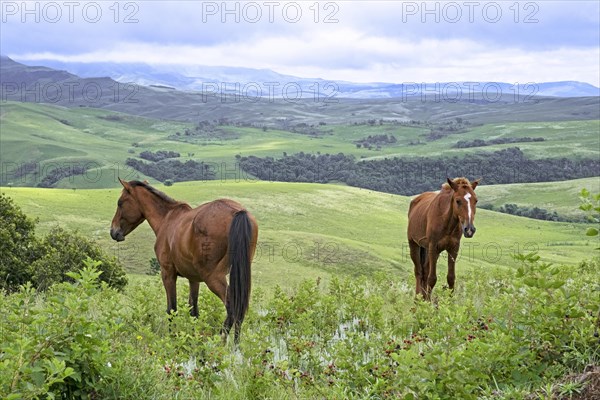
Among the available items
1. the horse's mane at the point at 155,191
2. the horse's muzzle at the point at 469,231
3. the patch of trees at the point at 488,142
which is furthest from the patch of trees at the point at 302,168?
the horse's muzzle at the point at 469,231

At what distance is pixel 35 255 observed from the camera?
21.6 meters

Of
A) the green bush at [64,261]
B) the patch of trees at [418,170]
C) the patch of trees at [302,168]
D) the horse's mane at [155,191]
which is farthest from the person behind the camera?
the patch of trees at [302,168]

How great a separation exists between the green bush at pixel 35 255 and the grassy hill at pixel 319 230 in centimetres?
805

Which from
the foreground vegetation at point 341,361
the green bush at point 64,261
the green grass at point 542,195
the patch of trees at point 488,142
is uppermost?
the patch of trees at point 488,142

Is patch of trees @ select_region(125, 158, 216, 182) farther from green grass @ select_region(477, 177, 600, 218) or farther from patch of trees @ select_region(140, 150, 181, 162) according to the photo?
green grass @ select_region(477, 177, 600, 218)

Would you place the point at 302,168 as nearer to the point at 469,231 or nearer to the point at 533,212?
the point at 533,212

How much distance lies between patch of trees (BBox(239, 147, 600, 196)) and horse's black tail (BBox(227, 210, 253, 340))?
108700mm

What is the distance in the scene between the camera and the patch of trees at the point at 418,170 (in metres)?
125

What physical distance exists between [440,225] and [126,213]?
622 cm

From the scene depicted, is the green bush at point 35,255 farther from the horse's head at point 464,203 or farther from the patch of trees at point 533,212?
the patch of trees at point 533,212

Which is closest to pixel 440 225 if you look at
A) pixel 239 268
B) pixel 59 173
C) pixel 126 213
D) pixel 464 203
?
pixel 464 203

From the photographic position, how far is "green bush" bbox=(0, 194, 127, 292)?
2056 cm

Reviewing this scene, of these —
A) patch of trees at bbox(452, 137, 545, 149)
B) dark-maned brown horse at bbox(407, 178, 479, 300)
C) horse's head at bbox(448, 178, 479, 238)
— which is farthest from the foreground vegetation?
patch of trees at bbox(452, 137, 545, 149)

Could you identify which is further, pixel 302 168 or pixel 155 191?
pixel 302 168
